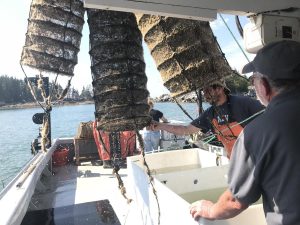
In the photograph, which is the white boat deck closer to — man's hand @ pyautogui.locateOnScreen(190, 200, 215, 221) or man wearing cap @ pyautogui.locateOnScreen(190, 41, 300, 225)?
man's hand @ pyautogui.locateOnScreen(190, 200, 215, 221)

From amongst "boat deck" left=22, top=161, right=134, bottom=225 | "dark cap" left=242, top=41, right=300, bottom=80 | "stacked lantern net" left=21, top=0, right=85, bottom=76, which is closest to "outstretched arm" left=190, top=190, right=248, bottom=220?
"dark cap" left=242, top=41, right=300, bottom=80

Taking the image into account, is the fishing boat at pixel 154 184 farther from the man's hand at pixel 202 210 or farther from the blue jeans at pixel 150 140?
the blue jeans at pixel 150 140

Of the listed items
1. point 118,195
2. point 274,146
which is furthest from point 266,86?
point 118,195

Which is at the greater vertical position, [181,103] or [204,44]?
[204,44]

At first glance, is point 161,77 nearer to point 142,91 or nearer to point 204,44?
point 142,91

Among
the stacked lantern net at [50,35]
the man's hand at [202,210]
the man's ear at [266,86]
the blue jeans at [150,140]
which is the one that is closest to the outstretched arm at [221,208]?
the man's hand at [202,210]

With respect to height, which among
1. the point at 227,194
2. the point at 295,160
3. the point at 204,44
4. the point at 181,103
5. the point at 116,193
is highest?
the point at 204,44

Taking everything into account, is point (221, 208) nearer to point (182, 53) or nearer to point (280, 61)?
point (280, 61)

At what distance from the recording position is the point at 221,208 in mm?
1882

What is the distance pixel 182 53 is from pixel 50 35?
2.78ft

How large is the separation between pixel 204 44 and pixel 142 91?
1.63 feet

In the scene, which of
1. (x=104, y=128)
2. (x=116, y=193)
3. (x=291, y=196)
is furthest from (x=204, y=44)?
(x=116, y=193)

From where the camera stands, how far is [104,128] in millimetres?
2223

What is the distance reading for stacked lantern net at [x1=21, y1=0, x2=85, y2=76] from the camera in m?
2.16
